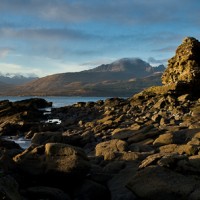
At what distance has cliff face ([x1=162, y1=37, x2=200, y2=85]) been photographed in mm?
60688

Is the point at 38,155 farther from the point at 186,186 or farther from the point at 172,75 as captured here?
the point at 172,75

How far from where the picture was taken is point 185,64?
64.9 meters

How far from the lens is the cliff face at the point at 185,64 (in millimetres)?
60688

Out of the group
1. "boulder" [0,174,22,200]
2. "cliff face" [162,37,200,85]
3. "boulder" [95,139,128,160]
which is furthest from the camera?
"cliff face" [162,37,200,85]

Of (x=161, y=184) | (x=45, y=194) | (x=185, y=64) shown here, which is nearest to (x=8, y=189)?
(x=45, y=194)

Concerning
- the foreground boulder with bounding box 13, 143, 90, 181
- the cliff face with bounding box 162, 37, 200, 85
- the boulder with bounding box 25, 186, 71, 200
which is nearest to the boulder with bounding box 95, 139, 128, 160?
the foreground boulder with bounding box 13, 143, 90, 181

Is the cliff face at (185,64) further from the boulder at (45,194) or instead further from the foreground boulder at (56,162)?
the boulder at (45,194)

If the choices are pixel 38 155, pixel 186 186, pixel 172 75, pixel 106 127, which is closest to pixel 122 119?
pixel 106 127

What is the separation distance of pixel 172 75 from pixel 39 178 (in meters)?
56.9

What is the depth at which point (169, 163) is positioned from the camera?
14016 millimetres

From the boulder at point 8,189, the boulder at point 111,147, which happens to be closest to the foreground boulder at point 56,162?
the boulder at point 8,189

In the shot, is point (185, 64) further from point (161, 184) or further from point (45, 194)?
point (45, 194)

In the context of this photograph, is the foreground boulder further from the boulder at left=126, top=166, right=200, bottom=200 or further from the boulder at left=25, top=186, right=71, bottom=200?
the boulder at left=126, top=166, right=200, bottom=200

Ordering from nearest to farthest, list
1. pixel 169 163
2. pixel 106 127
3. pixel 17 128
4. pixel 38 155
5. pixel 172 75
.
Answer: pixel 169 163
pixel 38 155
pixel 106 127
pixel 17 128
pixel 172 75
